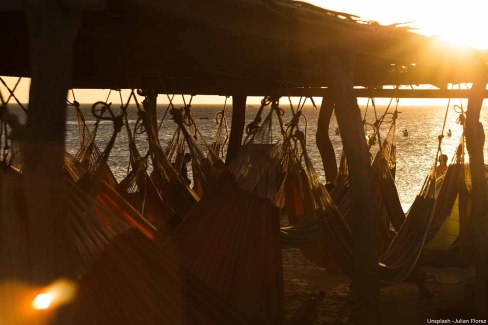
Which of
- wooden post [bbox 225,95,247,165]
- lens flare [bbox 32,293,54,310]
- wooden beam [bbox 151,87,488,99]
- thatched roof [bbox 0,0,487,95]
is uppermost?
thatched roof [bbox 0,0,487,95]

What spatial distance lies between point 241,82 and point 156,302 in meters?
3.42

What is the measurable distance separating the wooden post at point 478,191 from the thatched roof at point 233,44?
0.22 metres

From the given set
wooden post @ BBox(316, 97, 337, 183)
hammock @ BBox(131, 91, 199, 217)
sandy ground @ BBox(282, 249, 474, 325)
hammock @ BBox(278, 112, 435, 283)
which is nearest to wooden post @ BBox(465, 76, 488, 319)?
sandy ground @ BBox(282, 249, 474, 325)

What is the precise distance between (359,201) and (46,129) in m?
2.16

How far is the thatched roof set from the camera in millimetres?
2838

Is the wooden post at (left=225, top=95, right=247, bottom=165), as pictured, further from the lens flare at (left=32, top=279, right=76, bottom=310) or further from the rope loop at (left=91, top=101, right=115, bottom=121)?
the lens flare at (left=32, top=279, right=76, bottom=310)

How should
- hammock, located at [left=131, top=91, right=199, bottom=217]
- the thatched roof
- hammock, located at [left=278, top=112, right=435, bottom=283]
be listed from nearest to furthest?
the thatched roof → hammock, located at [left=278, top=112, right=435, bottom=283] → hammock, located at [left=131, top=91, right=199, bottom=217]

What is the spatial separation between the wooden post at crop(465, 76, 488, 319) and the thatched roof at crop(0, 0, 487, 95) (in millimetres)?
224

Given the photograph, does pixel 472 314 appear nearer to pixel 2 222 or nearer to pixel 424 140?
pixel 2 222

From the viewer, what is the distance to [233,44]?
12.2 feet

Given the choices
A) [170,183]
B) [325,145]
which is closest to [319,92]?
[325,145]

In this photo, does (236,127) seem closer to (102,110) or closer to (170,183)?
(170,183)

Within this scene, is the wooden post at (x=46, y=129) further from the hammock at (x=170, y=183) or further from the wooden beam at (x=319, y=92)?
the wooden beam at (x=319, y=92)

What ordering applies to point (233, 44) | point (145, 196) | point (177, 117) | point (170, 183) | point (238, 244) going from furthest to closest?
point (177, 117) < point (145, 196) < point (170, 183) < point (233, 44) < point (238, 244)
